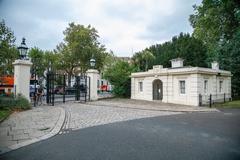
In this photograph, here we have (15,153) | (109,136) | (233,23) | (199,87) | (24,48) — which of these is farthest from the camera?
(199,87)

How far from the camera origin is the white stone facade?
17312 mm

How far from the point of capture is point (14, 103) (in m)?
11.3

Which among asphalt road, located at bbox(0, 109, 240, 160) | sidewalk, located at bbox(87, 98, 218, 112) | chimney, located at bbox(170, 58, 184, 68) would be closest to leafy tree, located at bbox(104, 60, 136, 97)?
chimney, located at bbox(170, 58, 184, 68)

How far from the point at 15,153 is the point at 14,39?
1136 centimetres

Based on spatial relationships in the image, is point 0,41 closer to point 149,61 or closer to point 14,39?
point 14,39

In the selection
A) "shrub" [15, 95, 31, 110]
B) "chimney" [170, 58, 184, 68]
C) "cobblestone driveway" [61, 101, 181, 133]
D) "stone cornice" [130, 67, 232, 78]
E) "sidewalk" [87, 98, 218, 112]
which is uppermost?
"chimney" [170, 58, 184, 68]

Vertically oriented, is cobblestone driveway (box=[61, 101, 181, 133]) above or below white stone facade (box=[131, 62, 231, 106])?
below

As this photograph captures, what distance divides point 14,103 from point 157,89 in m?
14.5

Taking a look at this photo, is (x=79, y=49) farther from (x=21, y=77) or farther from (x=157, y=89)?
(x=21, y=77)

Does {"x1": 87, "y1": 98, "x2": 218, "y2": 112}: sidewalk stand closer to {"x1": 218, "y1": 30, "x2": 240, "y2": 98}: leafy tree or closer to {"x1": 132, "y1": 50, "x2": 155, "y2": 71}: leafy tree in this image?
{"x1": 218, "y1": 30, "x2": 240, "y2": 98}: leafy tree

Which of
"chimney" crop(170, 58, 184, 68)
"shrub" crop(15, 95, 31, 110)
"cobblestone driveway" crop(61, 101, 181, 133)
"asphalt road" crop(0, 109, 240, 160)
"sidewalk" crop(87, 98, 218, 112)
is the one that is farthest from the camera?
"chimney" crop(170, 58, 184, 68)

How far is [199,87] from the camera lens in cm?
1712

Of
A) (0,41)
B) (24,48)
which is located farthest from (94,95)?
(0,41)

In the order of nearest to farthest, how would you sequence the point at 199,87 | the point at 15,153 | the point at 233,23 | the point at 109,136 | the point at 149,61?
the point at 15,153 < the point at 109,136 < the point at 233,23 < the point at 199,87 < the point at 149,61
